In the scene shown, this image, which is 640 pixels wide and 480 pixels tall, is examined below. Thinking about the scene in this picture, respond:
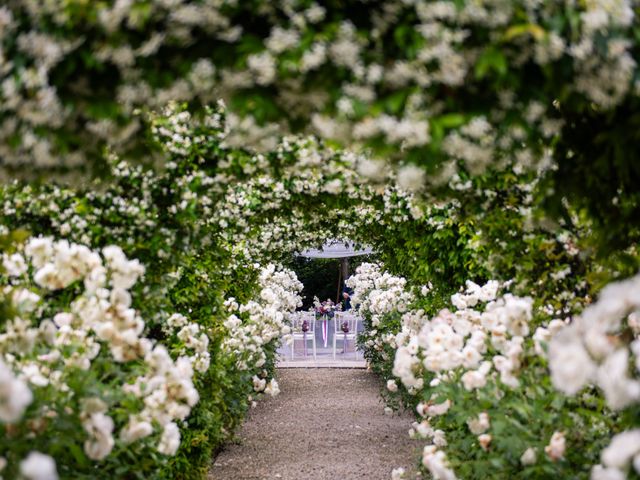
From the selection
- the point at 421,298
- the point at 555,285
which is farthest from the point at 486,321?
the point at 421,298

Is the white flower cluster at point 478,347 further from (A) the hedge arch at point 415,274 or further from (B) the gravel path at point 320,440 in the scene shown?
(B) the gravel path at point 320,440

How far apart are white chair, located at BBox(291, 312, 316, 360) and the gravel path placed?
127 inches

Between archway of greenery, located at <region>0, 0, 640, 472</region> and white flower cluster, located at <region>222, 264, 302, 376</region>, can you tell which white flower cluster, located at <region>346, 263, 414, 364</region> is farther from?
archway of greenery, located at <region>0, 0, 640, 472</region>

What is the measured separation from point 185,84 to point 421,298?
226 inches

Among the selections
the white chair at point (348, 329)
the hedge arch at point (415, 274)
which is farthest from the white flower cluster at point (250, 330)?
the white chair at point (348, 329)

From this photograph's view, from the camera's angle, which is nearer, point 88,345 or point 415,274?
point 88,345

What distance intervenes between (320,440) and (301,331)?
23.4ft

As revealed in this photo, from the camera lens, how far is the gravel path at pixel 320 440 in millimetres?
6270

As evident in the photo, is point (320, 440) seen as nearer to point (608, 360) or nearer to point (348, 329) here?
point (608, 360)

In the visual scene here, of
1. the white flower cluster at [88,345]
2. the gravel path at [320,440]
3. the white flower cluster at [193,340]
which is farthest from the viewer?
the gravel path at [320,440]

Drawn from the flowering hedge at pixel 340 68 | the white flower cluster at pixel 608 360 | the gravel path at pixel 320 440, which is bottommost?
the gravel path at pixel 320 440

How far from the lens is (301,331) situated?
48.1 feet

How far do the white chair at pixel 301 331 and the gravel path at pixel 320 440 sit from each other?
3.22m

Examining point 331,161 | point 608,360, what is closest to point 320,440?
point 331,161
